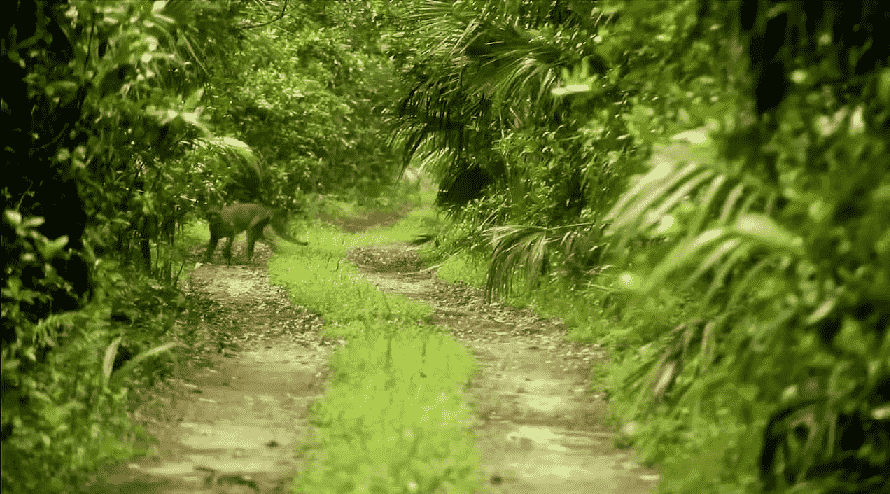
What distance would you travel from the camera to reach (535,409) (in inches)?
303

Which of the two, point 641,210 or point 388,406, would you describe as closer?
point 641,210

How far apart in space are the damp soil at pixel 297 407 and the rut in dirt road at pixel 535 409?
0.01 m

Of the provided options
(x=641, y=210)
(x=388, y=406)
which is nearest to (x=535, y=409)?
(x=388, y=406)

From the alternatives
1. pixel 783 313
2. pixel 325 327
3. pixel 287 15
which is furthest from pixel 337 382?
pixel 287 15

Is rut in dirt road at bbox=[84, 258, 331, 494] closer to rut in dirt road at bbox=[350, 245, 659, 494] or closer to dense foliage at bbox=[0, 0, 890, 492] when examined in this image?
dense foliage at bbox=[0, 0, 890, 492]

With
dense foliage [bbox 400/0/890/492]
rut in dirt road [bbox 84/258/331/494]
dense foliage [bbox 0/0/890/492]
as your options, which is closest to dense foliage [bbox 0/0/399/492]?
dense foliage [bbox 0/0/890/492]

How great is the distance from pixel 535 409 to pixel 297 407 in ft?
5.23

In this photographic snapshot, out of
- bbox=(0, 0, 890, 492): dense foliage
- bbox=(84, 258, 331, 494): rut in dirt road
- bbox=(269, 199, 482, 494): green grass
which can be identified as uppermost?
bbox=(0, 0, 890, 492): dense foliage

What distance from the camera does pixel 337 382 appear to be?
8.21 meters

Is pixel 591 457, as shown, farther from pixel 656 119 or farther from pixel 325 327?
pixel 325 327

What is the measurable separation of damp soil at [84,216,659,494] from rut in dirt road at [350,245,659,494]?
10 millimetres

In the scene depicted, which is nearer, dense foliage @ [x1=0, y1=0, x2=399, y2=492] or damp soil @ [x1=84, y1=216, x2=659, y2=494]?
dense foliage @ [x1=0, y1=0, x2=399, y2=492]

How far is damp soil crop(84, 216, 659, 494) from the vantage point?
19.2ft

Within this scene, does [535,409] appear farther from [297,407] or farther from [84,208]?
[84,208]
